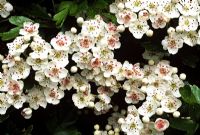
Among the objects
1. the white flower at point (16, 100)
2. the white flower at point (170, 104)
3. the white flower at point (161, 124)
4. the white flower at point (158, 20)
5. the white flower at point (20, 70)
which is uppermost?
the white flower at point (158, 20)


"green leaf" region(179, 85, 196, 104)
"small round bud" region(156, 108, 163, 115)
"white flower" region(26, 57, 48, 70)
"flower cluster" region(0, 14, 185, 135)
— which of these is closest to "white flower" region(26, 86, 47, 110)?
"flower cluster" region(0, 14, 185, 135)

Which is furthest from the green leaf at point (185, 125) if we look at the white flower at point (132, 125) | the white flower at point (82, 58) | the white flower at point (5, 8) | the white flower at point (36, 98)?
the white flower at point (5, 8)

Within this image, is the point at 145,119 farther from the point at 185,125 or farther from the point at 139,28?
the point at 139,28

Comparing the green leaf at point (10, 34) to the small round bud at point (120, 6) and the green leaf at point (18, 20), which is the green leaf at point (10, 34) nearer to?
the green leaf at point (18, 20)

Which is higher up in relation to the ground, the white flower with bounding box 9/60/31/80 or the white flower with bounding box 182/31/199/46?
the white flower with bounding box 182/31/199/46

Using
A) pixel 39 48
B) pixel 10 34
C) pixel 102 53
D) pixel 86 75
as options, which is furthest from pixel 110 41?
Answer: pixel 10 34

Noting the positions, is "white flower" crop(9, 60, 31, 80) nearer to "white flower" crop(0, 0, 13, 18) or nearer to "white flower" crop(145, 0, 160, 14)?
"white flower" crop(0, 0, 13, 18)
